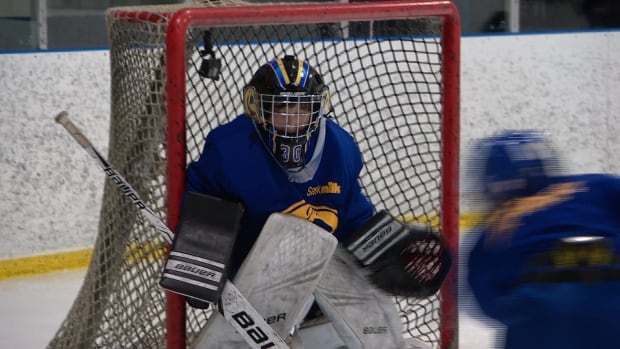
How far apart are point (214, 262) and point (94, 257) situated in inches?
24.9

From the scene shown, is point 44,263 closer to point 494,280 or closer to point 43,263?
point 43,263

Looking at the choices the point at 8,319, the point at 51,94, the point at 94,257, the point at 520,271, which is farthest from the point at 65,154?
the point at 520,271

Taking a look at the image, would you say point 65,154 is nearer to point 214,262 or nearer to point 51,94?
point 51,94

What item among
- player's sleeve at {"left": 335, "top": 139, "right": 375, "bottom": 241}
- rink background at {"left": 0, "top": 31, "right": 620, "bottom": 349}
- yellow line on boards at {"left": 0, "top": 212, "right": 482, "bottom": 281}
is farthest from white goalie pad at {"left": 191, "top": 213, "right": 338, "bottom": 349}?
yellow line on boards at {"left": 0, "top": 212, "right": 482, "bottom": 281}

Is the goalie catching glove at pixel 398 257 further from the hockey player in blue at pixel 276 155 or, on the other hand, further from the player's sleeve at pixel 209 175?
the player's sleeve at pixel 209 175

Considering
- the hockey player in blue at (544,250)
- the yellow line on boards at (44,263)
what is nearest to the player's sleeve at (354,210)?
the hockey player in blue at (544,250)

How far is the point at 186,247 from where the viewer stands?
91.0 inches

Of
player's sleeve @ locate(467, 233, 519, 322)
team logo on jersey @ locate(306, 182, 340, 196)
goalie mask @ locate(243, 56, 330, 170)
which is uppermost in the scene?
goalie mask @ locate(243, 56, 330, 170)

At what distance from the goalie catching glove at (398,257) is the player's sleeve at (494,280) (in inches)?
33.3

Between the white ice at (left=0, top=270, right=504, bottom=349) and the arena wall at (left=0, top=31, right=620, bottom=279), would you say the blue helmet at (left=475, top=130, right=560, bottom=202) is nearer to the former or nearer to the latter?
the white ice at (left=0, top=270, right=504, bottom=349)

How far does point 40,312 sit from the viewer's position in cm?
356

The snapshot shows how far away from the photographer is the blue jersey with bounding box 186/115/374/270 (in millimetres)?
2426

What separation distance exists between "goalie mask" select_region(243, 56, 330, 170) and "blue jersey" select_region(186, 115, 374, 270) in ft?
0.14

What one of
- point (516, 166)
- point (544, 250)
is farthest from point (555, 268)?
point (516, 166)
